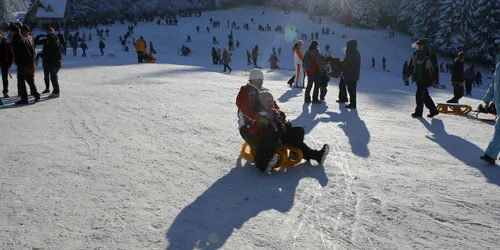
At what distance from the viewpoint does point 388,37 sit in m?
50.2

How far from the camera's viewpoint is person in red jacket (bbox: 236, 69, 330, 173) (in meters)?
4.58

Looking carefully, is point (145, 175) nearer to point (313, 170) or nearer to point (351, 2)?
point (313, 170)

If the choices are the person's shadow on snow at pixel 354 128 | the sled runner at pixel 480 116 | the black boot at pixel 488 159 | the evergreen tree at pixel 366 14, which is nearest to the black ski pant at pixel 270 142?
the person's shadow on snow at pixel 354 128

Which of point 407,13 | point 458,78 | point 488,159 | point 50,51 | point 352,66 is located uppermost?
point 407,13

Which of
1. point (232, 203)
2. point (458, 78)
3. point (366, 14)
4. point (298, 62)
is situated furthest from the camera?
point (366, 14)

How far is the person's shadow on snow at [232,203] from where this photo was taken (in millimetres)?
3123

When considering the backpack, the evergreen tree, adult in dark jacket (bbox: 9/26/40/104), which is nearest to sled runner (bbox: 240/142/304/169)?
the backpack

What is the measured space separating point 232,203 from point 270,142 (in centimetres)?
106

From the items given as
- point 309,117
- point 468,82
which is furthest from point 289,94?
point 468,82

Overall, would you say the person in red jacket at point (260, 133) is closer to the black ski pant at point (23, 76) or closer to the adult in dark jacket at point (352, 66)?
the adult in dark jacket at point (352, 66)

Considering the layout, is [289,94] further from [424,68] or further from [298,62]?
[424,68]

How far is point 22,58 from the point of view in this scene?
8.19 m

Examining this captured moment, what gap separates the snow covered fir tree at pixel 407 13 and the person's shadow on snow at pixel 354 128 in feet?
124

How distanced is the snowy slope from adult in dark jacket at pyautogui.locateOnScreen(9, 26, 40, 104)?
1.59ft
